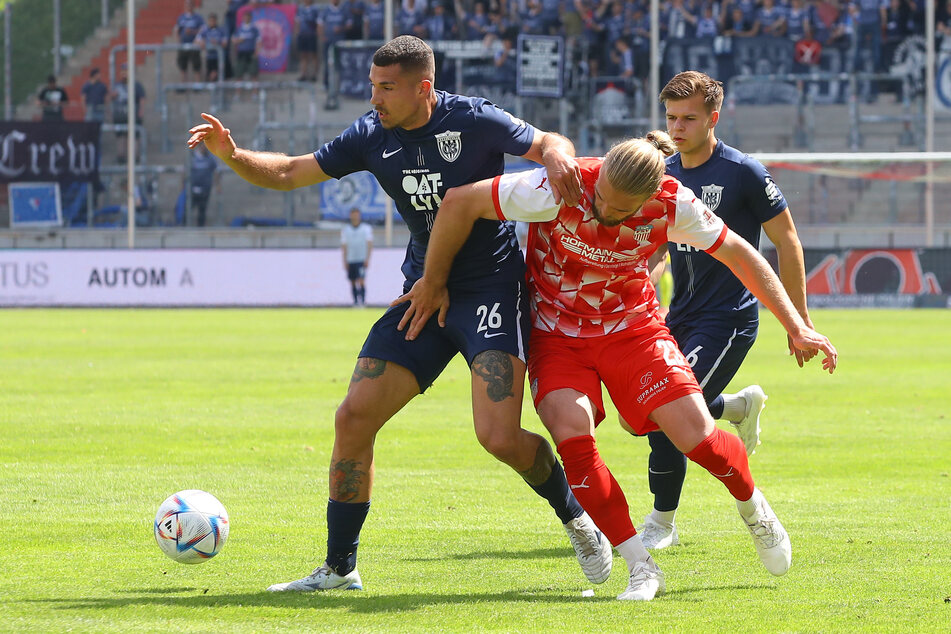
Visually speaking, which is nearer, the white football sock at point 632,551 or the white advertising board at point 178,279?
the white football sock at point 632,551

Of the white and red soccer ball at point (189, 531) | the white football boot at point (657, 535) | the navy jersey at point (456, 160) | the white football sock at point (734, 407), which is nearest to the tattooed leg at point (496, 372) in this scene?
the navy jersey at point (456, 160)

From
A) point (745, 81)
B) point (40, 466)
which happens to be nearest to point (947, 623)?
point (40, 466)

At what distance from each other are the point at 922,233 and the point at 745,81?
569cm

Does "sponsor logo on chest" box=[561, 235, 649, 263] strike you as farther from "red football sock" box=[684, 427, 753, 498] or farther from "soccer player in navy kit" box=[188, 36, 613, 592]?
"red football sock" box=[684, 427, 753, 498]

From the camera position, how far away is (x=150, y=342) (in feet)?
63.1

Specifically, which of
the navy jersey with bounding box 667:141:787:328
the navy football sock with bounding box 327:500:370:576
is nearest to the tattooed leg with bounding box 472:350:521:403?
the navy football sock with bounding box 327:500:370:576

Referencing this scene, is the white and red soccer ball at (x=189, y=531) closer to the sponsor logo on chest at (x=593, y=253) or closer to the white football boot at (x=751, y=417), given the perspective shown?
the sponsor logo on chest at (x=593, y=253)

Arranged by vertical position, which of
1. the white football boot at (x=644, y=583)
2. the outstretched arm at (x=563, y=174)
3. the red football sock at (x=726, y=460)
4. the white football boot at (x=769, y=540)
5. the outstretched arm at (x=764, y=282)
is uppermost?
the outstretched arm at (x=563, y=174)

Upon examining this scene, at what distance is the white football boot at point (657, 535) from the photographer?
21.7 feet

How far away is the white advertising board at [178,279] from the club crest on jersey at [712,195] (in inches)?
845

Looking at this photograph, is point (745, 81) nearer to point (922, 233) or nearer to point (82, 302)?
point (922, 233)

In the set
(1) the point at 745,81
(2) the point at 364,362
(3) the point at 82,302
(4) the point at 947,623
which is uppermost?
(1) the point at 745,81

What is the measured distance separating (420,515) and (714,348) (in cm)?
181

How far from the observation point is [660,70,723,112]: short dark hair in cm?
659
